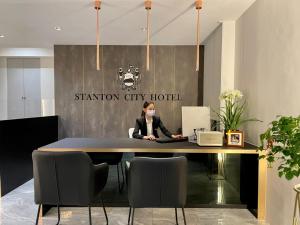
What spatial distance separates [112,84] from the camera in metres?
5.87

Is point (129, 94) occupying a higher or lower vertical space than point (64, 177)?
higher

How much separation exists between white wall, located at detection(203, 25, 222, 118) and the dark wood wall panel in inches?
17.4

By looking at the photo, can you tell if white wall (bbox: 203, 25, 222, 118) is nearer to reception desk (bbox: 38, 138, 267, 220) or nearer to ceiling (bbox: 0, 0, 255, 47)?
ceiling (bbox: 0, 0, 255, 47)

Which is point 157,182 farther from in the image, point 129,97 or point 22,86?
point 22,86

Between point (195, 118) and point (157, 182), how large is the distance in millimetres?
1159

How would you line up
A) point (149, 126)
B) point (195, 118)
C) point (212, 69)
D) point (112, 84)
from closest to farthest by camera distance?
point (195, 118)
point (149, 126)
point (212, 69)
point (112, 84)

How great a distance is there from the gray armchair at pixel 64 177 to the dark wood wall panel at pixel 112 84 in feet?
11.7

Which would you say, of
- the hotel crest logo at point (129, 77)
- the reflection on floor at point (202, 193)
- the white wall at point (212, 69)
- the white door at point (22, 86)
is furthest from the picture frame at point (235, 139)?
the white door at point (22, 86)

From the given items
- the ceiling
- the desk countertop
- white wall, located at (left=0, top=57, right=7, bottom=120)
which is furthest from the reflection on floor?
white wall, located at (left=0, top=57, right=7, bottom=120)

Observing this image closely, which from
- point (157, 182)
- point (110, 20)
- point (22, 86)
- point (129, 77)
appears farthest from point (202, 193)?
point (22, 86)

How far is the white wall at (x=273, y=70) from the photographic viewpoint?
2.34 metres

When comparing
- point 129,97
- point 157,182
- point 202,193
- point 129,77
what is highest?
point 129,77

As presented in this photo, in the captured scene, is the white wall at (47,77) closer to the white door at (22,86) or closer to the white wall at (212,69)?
the white door at (22,86)

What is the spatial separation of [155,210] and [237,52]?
8.53 feet
